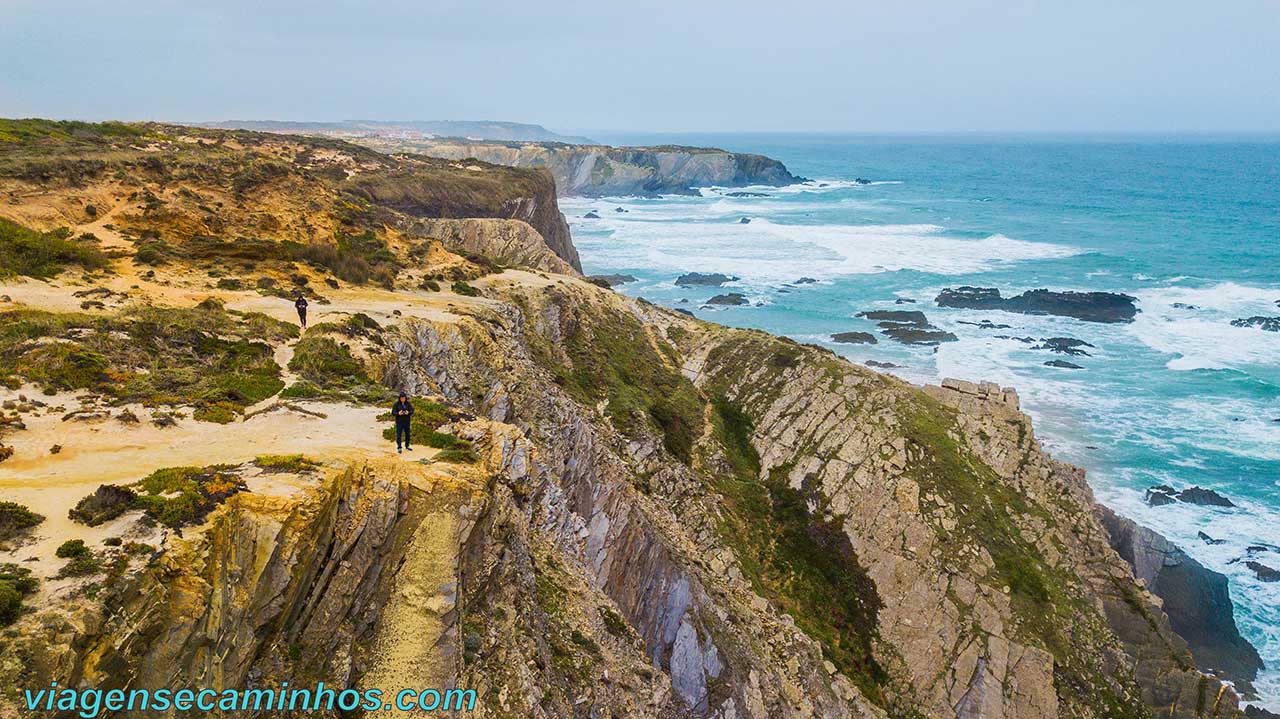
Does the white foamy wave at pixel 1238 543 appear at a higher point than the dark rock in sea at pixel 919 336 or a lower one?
lower

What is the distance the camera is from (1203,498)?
4084cm

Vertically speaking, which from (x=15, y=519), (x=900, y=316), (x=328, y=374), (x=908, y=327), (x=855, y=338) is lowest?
(x=855, y=338)

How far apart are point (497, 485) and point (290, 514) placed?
4.22 m

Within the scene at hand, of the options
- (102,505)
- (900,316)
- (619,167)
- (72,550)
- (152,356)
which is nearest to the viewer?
(72,550)

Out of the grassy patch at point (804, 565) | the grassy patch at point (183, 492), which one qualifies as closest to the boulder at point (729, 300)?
the grassy patch at point (804, 565)

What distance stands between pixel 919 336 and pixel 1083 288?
102 ft

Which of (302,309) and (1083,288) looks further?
(1083,288)

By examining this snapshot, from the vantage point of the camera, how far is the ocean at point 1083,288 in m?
42.8

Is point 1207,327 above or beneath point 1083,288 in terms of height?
beneath

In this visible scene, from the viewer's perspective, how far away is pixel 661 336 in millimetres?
45406

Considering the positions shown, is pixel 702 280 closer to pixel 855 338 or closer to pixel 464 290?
pixel 855 338

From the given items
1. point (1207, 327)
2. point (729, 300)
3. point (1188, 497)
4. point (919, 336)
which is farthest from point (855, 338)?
point (1207, 327)

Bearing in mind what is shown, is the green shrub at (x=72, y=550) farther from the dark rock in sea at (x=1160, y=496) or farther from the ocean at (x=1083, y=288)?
the dark rock in sea at (x=1160, y=496)

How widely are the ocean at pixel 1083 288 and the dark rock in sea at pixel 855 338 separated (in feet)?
4.03
